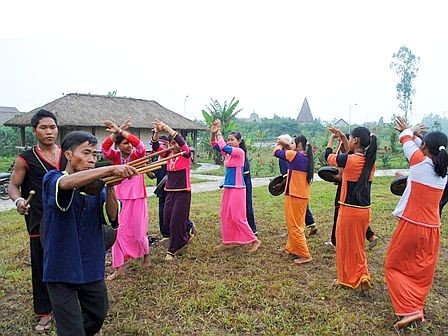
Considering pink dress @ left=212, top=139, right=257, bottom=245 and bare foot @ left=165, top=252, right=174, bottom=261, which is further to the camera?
pink dress @ left=212, top=139, right=257, bottom=245

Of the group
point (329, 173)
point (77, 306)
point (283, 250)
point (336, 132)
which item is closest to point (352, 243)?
point (336, 132)

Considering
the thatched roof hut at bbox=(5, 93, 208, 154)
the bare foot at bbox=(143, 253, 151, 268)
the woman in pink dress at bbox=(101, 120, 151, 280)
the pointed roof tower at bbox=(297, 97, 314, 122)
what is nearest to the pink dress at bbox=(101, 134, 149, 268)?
the woman in pink dress at bbox=(101, 120, 151, 280)

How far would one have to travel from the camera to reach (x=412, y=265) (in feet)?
12.4

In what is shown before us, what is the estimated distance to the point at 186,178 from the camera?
5484 millimetres

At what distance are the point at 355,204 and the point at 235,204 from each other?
188 cm

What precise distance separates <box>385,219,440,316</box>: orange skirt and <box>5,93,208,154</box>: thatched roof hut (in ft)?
52.6

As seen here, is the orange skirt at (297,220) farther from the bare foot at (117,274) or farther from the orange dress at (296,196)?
the bare foot at (117,274)

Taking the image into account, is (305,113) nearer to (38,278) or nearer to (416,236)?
(416,236)

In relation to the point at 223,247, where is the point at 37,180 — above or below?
above

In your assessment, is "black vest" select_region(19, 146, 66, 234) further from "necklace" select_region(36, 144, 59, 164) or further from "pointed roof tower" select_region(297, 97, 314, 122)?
"pointed roof tower" select_region(297, 97, 314, 122)

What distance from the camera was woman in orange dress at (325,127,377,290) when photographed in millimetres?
4277

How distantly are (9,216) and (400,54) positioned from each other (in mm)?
37296

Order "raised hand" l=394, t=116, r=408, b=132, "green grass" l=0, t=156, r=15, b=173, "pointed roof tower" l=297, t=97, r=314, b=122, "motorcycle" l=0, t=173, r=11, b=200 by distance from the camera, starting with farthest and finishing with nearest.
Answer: "pointed roof tower" l=297, t=97, r=314, b=122, "green grass" l=0, t=156, r=15, b=173, "motorcycle" l=0, t=173, r=11, b=200, "raised hand" l=394, t=116, r=408, b=132

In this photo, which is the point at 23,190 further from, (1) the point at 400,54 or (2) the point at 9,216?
(1) the point at 400,54
